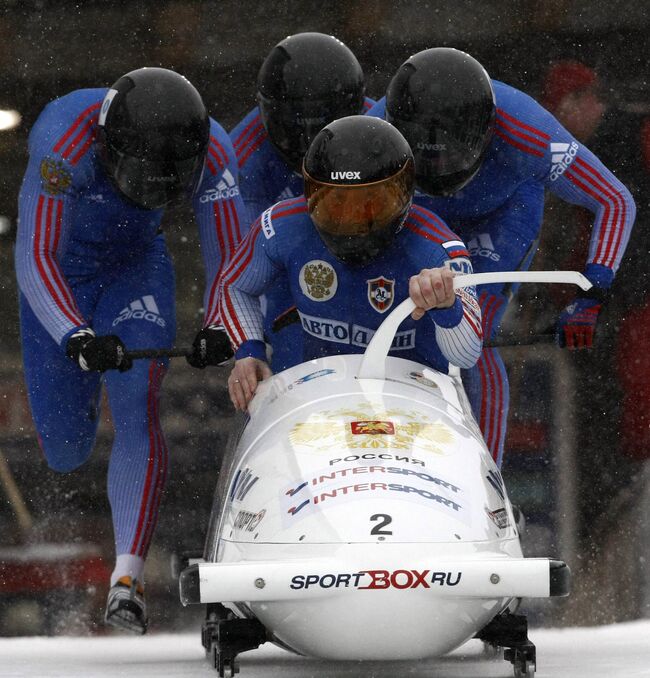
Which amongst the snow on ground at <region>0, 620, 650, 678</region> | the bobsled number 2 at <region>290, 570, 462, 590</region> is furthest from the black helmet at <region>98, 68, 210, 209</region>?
the bobsled number 2 at <region>290, 570, 462, 590</region>

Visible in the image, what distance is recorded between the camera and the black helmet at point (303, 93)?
4.28 meters

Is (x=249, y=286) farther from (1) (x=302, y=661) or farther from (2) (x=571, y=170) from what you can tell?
(2) (x=571, y=170)

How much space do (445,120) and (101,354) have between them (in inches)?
47.5

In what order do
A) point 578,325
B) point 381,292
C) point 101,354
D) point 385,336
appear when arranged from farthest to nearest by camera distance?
point 578,325
point 101,354
point 381,292
point 385,336

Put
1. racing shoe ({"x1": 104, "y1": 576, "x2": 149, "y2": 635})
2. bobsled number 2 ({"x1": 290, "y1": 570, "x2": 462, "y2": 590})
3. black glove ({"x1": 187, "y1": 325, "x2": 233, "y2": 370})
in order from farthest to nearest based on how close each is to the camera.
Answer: black glove ({"x1": 187, "y1": 325, "x2": 233, "y2": 370})
racing shoe ({"x1": 104, "y1": 576, "x2": 149, "y2": 635})
bobsled number 2 ({"x1": 290, "y1": 570, "x2": 462, "y2": 590})

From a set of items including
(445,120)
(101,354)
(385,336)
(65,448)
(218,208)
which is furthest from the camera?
(65,448)

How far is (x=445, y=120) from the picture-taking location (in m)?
3.93

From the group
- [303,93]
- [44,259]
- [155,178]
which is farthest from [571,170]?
[44,259]

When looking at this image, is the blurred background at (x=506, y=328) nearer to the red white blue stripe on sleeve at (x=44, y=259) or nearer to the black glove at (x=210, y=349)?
the red white blue stripe on sleeve at (x=44, y=259)

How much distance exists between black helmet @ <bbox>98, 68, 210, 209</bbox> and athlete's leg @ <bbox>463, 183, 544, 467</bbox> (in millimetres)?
968

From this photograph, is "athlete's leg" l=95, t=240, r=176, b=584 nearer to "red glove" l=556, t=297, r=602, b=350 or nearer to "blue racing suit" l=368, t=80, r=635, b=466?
"blue racing suit" l=368, t=80, r=635, b=466

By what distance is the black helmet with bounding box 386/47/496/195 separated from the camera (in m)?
3.94

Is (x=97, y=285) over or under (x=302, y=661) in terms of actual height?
over

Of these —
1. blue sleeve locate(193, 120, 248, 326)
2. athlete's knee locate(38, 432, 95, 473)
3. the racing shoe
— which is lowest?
the racing shoe
